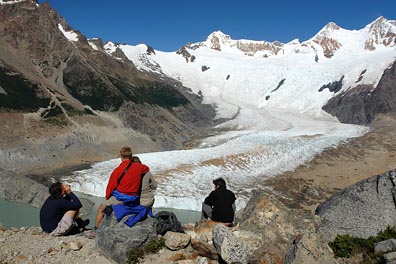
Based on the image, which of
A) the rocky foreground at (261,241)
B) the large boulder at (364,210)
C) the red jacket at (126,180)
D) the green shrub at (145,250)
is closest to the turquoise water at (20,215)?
the rocky foreground at (261,241)

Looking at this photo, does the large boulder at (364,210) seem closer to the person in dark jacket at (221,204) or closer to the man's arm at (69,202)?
the person in dark jacket at (221,204)

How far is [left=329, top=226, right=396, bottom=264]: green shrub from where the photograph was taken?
9766mm

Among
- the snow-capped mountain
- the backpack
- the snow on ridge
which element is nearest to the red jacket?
the backpack

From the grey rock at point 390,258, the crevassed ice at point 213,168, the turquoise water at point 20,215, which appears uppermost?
the grey rock at point 390,258

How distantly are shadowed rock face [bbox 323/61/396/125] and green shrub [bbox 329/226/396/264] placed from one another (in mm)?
128172

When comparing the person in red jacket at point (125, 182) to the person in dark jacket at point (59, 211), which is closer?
the person in red jacket at point (125, 182)

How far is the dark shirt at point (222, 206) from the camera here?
11648 millimetres

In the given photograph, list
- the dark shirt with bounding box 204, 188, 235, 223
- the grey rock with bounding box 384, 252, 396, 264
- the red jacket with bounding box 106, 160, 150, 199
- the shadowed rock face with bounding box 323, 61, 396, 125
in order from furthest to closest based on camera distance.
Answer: the shadowed rock face with bounding box 323, 61, 396, 125, the dark shirt with bounding box 204, 188, 235, 223, the red jacket with bounding box 106, 160, 150, 199, the grey rock with bounding box 384, 252, 396, 264

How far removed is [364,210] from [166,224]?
5.22 meters

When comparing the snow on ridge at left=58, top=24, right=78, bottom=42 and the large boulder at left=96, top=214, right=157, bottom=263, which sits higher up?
the snow on ridge at left=58, top=24, right=78, bottom=42

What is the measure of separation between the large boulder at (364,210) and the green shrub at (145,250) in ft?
14.2

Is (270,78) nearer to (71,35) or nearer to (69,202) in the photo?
(71,35)

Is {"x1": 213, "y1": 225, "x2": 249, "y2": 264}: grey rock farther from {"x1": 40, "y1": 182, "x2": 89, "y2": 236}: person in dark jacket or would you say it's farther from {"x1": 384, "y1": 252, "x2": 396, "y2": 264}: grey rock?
{"x1": 40, "y1": 182, "x2": 89, "y2": 236}: person in dark jacket

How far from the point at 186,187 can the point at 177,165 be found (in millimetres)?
6986
